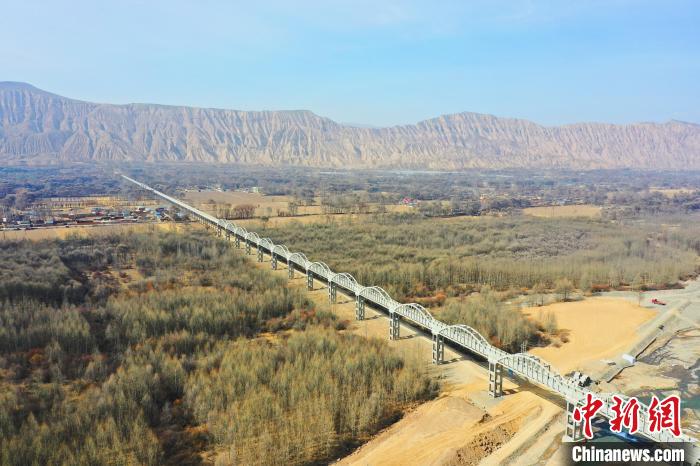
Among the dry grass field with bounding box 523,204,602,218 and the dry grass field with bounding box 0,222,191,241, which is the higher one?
the dry grass field with bounding box 523,204,602,218

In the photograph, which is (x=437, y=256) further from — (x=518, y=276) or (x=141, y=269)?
(x=141, y=269)

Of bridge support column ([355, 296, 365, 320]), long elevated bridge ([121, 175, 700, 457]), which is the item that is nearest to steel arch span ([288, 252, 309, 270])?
long elevated bridge ([121, 175, 700, 457])

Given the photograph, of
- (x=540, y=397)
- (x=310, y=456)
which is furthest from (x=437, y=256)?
(x=310, y=456)

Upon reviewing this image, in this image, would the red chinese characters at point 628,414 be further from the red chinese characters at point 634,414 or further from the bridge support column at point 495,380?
the bridge support column at point 495,380

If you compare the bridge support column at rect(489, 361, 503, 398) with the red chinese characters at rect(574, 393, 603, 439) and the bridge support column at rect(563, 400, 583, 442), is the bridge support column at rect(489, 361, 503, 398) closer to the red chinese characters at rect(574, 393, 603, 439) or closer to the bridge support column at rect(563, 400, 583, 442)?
the bridge support column at rect(563, 400, 583, 442)

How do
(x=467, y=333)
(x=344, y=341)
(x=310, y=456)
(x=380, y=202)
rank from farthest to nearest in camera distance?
(x=380, y=202), (x=344, y=341), (x=467, y=333), (x=310, y=456)

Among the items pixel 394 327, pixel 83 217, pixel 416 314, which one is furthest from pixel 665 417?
pixel 83 217

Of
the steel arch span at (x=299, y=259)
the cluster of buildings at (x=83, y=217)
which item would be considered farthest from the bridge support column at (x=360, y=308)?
the cluster of buildings at (x=83, y=217)
